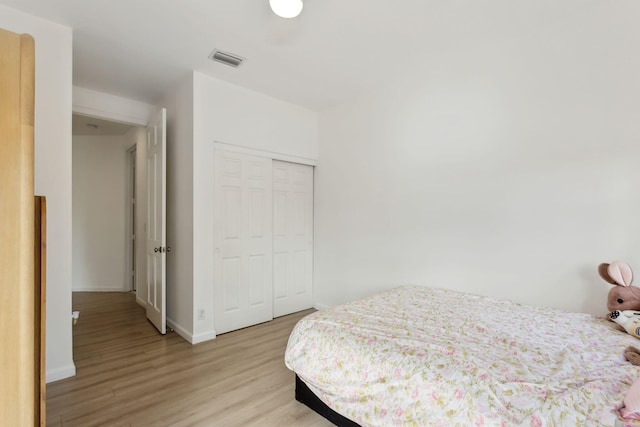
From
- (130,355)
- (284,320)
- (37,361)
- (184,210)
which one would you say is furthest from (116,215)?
(37,361)

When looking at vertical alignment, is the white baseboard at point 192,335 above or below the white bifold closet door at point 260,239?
below

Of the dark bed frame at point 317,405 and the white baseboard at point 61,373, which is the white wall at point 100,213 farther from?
the dark bed frame at point 317,405

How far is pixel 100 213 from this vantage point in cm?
504

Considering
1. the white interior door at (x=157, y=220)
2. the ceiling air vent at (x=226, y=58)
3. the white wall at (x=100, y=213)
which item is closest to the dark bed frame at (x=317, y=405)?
the white interior door at (x=157, y=220)

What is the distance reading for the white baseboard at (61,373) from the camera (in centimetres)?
218

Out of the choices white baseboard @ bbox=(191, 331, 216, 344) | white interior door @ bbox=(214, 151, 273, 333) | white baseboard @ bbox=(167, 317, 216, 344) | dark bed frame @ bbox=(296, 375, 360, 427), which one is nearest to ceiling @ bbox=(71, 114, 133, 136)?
white interior door @ bbox=(214, 151, 273, 333)

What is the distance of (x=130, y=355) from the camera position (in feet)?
8.57

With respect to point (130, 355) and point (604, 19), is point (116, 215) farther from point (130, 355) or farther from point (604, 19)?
point (604, 19)

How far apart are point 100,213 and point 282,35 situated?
4679 mm

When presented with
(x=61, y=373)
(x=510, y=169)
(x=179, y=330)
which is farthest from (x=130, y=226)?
(x=510, y=169)

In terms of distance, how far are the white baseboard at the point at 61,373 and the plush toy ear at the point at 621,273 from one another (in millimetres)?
3887

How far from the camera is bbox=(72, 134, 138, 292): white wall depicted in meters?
4.95

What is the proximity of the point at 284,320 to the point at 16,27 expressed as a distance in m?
3.54

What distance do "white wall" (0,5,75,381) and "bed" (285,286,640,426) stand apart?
6.07 ft
